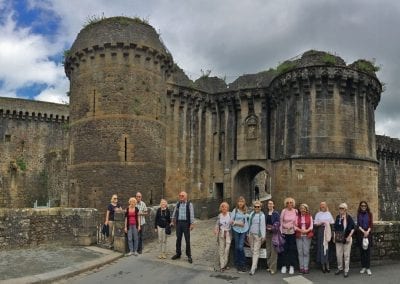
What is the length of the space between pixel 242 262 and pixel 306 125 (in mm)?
10444

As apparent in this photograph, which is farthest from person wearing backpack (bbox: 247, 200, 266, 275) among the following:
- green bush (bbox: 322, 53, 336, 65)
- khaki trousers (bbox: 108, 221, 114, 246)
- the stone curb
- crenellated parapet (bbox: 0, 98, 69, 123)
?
crenellated parapet (bbox: 0, 98, 69, 123)

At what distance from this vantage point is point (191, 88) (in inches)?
876

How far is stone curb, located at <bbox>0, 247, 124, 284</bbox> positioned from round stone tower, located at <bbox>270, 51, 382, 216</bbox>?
32.6ft

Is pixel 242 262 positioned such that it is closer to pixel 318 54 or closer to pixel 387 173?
pixel 318 54

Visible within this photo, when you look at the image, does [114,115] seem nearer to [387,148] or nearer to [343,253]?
[343,253]

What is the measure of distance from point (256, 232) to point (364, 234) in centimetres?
219

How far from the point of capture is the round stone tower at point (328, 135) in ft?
56.3

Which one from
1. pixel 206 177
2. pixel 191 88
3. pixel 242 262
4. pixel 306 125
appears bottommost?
pixel 242 262

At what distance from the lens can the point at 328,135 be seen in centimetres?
1738

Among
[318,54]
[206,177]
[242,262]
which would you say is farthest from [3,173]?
[242,262]

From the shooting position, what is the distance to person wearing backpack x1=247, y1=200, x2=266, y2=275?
8484 millimetres

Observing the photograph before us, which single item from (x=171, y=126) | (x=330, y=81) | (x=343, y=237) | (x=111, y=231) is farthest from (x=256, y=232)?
(x=171, y=126)

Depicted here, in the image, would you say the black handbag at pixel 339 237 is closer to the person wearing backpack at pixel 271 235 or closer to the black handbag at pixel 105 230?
the person wearing backpack at pixel 271 235

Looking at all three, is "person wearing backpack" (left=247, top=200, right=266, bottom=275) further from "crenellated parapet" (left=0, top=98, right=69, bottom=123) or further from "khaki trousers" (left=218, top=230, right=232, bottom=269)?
"crenellated parapet" (left=0, top=98, right=69, bottom=123)
